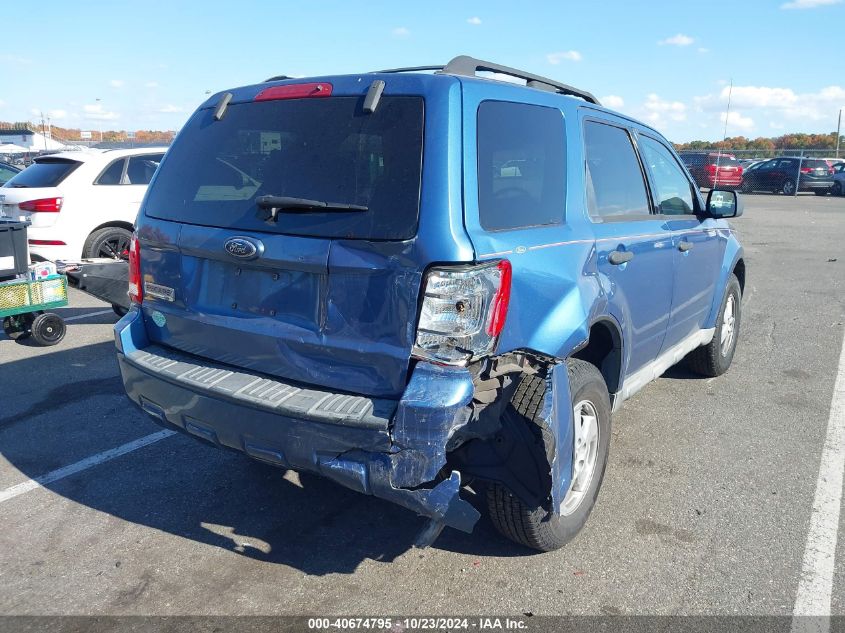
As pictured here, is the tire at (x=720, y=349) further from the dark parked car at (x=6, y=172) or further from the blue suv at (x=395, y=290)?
the dark parked car at (x=6, y=172)

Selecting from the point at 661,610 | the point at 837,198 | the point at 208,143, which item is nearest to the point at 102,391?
the point at 208,143

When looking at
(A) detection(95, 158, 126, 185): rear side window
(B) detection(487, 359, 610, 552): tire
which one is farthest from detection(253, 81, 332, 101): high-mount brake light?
(A) detection(95, 158, 126, 185): rear side window

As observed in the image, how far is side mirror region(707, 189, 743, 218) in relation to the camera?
5.01m

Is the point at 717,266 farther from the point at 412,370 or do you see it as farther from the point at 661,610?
the point at 412,370

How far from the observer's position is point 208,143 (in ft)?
11.3

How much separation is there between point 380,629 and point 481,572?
0.57 m

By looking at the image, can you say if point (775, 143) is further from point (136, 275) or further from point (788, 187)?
point (136, 275)

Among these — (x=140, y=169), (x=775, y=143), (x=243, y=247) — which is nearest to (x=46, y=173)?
(x=140, y=169)

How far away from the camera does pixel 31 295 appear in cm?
→ 664

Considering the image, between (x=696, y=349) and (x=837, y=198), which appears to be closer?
(x=696, y=349)

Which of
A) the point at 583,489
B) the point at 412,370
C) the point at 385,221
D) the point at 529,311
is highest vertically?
the point at 385,221

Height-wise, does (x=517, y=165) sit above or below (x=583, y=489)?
above

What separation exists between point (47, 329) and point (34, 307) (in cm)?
23

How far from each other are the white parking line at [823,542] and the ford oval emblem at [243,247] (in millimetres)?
2582
